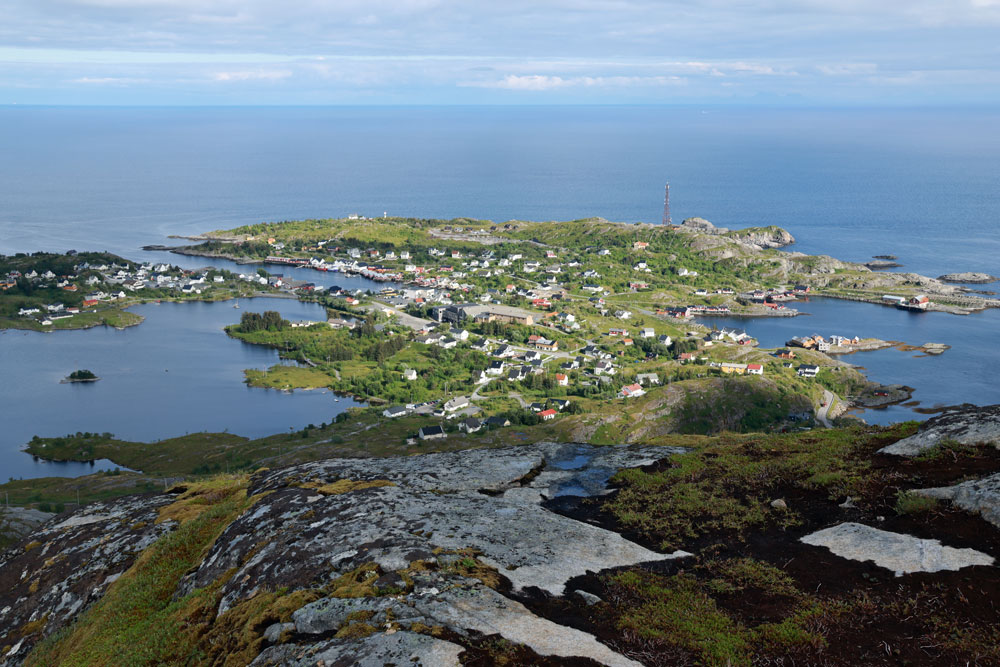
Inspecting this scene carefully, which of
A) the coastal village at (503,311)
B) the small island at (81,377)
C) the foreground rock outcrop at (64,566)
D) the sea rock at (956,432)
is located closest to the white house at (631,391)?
the coastal village at (503,311)

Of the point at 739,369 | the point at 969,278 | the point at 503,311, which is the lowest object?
the point at 739,369

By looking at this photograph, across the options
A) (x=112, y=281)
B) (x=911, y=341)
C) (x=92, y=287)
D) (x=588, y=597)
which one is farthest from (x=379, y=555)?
(x=112, y=281)

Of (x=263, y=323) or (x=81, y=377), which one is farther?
(x=263, y=323)

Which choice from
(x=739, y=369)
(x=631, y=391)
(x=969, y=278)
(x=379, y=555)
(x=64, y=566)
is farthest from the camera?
(x=969, y=278)

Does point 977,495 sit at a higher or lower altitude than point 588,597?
higher

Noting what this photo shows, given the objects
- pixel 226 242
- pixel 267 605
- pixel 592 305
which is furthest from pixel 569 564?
pixel 226 242

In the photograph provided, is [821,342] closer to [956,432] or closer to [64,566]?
[956,432]

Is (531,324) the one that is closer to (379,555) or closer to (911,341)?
(911,341)

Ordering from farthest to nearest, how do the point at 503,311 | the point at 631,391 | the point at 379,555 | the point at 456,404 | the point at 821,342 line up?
1. the point at 503,311
2. the point at 821,342
3. the point at 631,391
4. the point at 456,404
5. the point at 379,555
